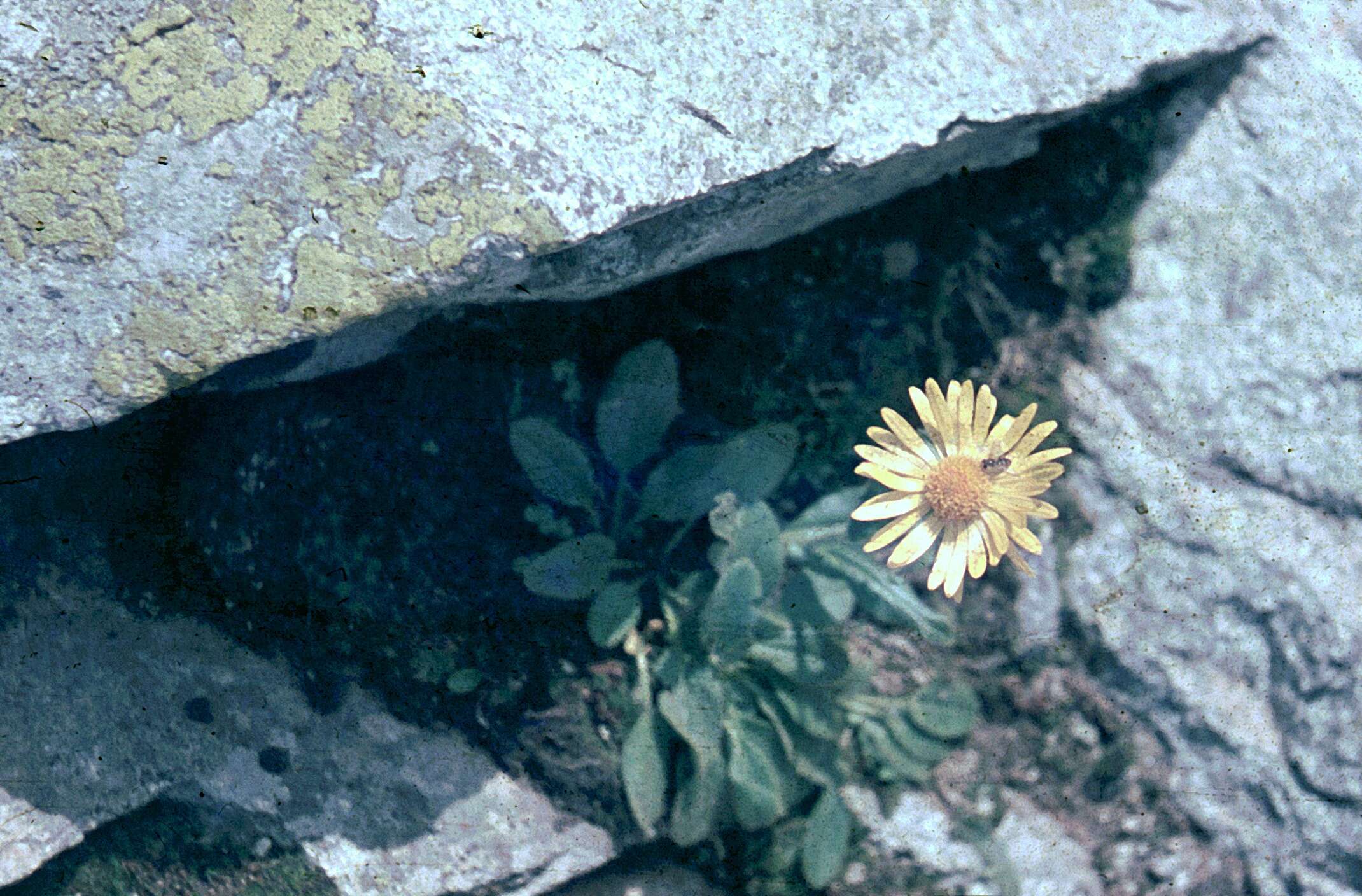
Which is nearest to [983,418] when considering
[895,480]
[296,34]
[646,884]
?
[895,480]

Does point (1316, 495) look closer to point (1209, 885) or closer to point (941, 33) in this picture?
point (1209, 885)

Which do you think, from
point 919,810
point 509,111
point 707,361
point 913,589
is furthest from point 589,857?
point 509,111

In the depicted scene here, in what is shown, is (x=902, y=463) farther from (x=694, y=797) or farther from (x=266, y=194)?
(x=266, y=194)

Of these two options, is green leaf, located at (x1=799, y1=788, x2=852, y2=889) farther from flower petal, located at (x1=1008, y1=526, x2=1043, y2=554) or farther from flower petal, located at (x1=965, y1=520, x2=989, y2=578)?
flower petal, located at (x1=1008, y1=526, x2=1043, y2=554)

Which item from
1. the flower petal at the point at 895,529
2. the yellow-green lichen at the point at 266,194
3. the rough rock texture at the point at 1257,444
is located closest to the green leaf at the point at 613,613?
the flower petal at the point at 895,529

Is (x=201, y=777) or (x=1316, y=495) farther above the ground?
(x=1316, y=495)

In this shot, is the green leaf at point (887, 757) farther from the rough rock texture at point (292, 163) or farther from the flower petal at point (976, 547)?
the rough rock texture at point (292, 163)

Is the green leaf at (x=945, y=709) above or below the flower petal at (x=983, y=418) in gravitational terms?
below
